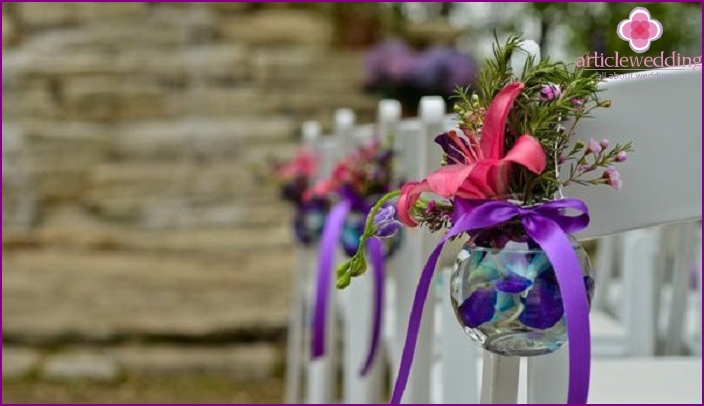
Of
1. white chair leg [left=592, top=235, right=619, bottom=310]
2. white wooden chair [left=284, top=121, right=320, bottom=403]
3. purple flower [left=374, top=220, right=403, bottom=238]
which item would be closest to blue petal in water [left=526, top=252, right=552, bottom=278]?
purple flower [left=374, top=220, right=403, bottom=238]

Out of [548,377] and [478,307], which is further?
[548,377]

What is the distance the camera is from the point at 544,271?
0.94 m

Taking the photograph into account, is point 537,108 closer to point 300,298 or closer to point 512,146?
point 512,146

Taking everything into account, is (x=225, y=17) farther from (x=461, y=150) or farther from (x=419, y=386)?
(x=461, y=150)

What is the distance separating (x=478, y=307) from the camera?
96 centimetres

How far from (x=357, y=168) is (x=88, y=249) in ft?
10.8

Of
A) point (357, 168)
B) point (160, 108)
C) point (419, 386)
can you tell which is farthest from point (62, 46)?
point (419, 386)

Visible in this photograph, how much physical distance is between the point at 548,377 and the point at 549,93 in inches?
10.2

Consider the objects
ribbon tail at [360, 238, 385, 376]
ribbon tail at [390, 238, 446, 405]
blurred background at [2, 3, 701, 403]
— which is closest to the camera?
ribbon tail at [390, 238, 446, 405]

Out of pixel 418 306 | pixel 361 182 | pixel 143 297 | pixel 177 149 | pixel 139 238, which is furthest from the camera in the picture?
pixel 177 149

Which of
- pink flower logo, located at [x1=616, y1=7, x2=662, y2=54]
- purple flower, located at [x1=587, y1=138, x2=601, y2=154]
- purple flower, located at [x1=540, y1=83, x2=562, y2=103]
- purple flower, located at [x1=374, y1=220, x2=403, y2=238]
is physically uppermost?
pink flower logo, located at [x1=616, y1=7, x2=662, y2=54]

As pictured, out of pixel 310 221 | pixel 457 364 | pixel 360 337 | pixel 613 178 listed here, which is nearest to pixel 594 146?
pixel 613 178

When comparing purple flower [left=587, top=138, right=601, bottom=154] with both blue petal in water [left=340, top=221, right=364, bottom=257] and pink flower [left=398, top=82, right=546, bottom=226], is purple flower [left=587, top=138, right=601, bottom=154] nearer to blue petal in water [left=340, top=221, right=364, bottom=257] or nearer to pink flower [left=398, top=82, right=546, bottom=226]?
pink flower [left=398, top=82, right=546, bottom=226]

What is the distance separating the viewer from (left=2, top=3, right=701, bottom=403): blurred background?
16.3 ft
